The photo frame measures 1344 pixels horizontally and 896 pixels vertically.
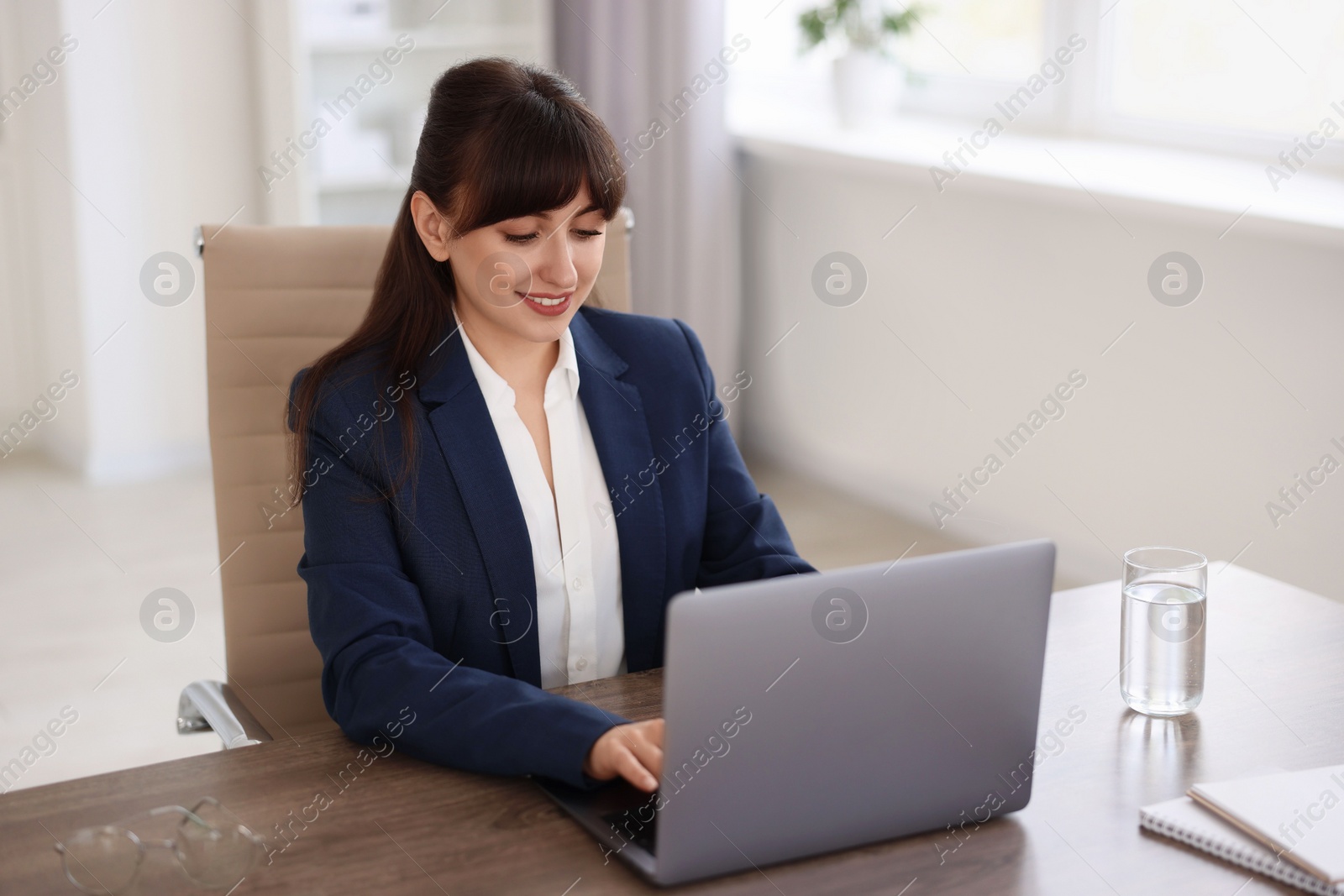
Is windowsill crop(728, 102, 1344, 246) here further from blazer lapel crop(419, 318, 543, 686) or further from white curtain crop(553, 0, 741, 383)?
blazer lapel crop(419, 318, 543, 686)

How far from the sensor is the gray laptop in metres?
0.89

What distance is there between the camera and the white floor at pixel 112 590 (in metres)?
2.63

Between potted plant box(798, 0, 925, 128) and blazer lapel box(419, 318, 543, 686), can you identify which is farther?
potted plant box(798, 0, 925, 128)

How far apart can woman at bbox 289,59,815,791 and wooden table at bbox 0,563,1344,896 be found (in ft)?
0.33

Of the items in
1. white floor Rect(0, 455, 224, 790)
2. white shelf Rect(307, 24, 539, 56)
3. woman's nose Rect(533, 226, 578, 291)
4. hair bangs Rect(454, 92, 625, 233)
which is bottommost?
white floor Rect(0, 455, 224, 790)

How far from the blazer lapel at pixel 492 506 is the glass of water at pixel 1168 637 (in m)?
0.57

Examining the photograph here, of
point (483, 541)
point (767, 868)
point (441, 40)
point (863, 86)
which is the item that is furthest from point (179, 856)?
point (441, 40)

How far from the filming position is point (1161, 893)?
3.05 ft

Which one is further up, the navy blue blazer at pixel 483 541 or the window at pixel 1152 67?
the window at pixel 1152 67

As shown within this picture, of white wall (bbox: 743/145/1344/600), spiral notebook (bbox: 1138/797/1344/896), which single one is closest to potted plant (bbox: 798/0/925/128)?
white wall (bbox: 743/145/1344/600)

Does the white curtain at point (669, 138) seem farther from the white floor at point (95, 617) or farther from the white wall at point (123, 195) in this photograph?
the white floor at point (95, 617)

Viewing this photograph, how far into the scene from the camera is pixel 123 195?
3.95 m

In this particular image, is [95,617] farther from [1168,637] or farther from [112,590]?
[1168,637]

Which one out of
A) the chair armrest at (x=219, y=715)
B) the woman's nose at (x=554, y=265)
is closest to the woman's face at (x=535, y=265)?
the woman's nose at (x=554, y=265)
